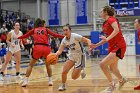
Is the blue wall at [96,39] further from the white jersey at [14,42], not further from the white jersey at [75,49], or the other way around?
the white jersey at [75,49]

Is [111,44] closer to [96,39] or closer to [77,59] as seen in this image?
[77,59]

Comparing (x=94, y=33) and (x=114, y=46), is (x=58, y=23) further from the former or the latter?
(x=114, y=46)

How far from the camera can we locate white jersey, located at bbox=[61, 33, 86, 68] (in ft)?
30.3

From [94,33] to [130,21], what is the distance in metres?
4.55

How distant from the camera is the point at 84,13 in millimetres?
35562

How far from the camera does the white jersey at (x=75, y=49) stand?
924 centimetres

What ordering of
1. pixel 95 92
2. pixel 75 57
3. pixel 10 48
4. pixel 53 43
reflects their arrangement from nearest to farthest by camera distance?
pixel 95 92
pixel 75 57
pixel 10 48
pixel 53 43

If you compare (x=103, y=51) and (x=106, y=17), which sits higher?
(x=106, y=17)

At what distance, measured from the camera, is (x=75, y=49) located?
368 inches

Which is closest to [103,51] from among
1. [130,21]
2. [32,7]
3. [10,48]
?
[130,21]

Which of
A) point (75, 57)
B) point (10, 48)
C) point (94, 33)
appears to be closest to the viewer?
point (75, 57)

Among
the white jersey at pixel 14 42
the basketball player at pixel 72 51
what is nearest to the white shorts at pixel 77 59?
the basketball player at pixel 72 51

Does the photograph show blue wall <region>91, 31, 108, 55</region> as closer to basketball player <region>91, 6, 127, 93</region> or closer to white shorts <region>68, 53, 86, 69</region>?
white shorts <region>68, 53, 86, 69</region>

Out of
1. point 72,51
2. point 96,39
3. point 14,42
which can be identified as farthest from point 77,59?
point 96,39
